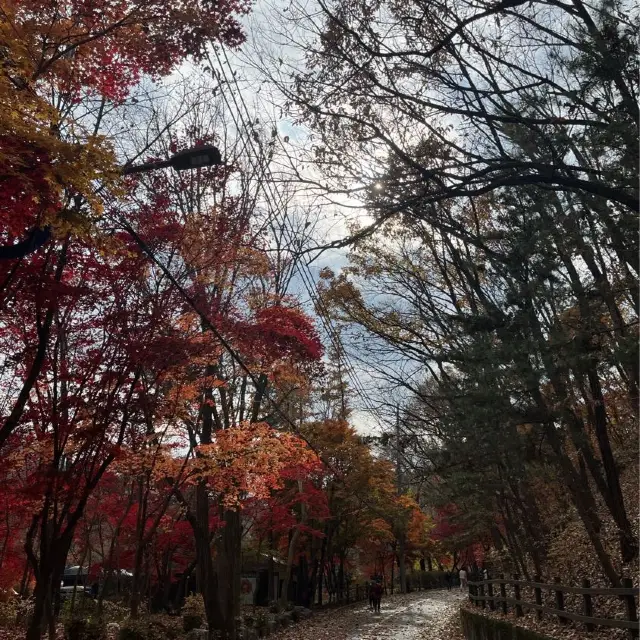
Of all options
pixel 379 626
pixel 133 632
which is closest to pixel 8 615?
pixel 133 632

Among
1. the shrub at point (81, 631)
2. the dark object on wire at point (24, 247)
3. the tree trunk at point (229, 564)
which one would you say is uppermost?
the dark object on wire at point (24, 247)

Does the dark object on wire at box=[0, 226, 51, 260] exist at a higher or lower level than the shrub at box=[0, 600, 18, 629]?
higher

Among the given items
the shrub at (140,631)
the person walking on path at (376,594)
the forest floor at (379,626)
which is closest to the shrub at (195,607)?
the forest floor at (379,626)

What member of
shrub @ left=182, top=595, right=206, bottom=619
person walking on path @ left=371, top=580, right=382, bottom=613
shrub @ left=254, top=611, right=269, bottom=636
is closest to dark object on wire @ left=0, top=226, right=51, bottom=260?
shrub @ left=182, top=595, right=206, bottom=619

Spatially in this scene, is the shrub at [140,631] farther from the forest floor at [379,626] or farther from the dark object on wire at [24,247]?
the dark object on wire at [24,247]

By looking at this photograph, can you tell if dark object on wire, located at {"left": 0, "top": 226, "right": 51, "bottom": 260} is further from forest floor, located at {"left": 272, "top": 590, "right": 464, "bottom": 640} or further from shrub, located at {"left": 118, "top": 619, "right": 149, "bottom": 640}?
forest floor, located at {"left": 272, "top": 590, "right": 464, "bottom": 640}

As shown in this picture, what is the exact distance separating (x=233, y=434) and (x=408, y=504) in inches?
886

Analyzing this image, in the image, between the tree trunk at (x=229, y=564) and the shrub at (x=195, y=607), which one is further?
the shrub at (x=195, y=607)

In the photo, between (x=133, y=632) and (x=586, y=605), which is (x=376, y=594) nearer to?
(x=133, y=632)

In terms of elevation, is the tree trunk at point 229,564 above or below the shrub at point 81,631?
above

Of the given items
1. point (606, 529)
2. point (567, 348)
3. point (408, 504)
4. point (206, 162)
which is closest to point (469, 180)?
point (567, 348)

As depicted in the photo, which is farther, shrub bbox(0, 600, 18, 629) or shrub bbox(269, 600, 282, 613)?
shrub bbox(269, 600, 282, 613)

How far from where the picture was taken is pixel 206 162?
655 cm

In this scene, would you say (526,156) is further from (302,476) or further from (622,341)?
(302,476)
